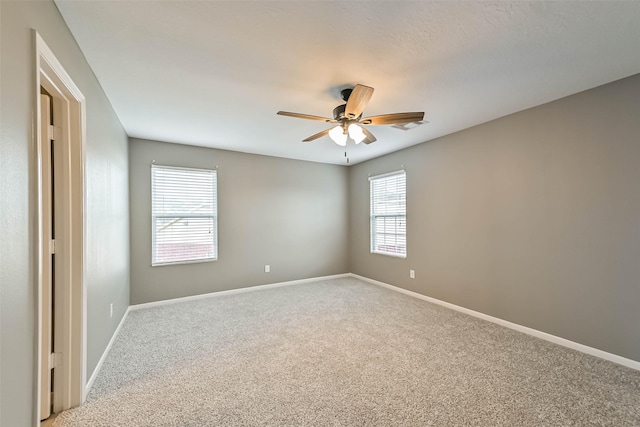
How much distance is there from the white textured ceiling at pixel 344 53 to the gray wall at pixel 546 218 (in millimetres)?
325

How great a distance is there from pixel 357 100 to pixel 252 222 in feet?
10.6

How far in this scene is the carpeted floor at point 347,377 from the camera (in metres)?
1.76

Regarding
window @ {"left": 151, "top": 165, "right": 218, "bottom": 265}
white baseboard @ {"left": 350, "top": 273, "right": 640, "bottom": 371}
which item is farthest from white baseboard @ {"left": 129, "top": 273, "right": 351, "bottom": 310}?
white baseboard @ {"left": 350, "top": 273, "right": 640, "bottom": 371}

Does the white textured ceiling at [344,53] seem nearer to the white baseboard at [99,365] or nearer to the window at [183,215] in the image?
the window at [183,215]

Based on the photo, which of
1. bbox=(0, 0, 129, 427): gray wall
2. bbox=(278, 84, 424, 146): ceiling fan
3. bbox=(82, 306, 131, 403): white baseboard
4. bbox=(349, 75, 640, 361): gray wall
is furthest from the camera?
bbox=(349, 75, 640, 361): gray wall

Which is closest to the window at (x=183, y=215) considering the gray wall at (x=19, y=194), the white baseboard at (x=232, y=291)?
the white baseboard at (x=232, y=291)

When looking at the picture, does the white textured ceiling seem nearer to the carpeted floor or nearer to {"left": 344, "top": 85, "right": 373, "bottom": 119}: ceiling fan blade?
{"left": 344, "top": 85, "right": 373, "bottom": 119}: ceiling fan blade

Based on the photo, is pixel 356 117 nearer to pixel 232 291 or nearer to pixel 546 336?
pixel 546 336

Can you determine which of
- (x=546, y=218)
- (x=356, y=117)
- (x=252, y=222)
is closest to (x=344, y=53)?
(x=356, y=117)

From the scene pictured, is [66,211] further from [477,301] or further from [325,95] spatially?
[477,301]

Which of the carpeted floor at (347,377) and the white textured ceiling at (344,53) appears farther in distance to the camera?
the carpeted floor at (347,377)

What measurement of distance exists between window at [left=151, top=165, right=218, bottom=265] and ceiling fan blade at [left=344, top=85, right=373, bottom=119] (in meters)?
2.91

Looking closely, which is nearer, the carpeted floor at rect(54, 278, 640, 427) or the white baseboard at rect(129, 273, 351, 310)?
the carpeted floor at rect(54, 278, 640, 427)

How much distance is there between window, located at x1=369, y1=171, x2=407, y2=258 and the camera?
462 cm
